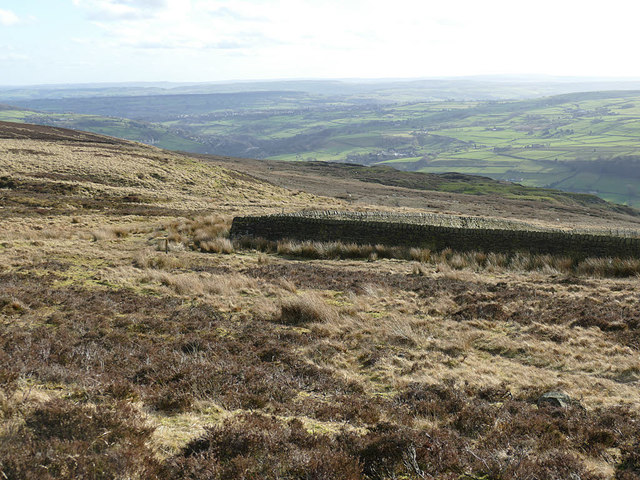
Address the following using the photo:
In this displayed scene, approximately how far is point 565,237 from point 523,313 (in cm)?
821

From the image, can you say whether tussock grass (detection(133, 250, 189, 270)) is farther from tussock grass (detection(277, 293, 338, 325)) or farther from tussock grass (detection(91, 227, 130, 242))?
tussock grass (detection(277, 293, 338, 325))

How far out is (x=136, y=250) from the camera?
57.8 ft

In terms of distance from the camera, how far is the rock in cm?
601

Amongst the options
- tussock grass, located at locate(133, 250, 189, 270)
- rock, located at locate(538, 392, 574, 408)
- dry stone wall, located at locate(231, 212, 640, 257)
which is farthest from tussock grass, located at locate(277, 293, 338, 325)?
dry stone wall, located at locate(231, 212, 640, 257)

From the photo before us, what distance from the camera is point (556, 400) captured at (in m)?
6.09

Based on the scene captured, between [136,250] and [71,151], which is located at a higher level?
[71,151]

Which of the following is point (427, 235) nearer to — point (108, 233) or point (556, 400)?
point (556, 400)

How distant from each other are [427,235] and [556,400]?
12.8 meters

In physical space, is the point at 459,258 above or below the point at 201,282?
below

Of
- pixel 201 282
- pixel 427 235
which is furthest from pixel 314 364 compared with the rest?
pixel 427 235

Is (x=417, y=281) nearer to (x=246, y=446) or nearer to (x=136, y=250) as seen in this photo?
(x=246, y=446)

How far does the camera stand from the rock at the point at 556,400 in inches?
237

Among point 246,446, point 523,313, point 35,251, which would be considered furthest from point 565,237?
point 35,251

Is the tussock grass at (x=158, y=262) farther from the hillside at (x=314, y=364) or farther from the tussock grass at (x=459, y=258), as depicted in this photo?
the tussock grass at (x=459, y=258)
